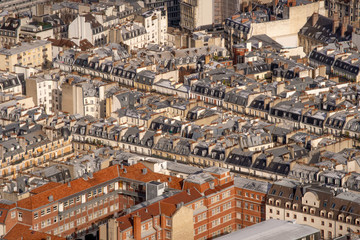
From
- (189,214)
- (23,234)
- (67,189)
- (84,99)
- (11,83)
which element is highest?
(11,83)

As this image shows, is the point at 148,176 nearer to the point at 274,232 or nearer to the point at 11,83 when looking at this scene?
the point at 274,232

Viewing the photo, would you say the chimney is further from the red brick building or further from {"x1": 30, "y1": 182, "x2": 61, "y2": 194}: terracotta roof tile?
the red brick building

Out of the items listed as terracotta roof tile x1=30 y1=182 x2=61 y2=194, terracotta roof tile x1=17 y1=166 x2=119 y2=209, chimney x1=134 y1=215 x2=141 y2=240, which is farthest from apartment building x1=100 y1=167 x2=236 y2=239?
terracotta roof tile x1=30 y1=182 x2=61 y2=194

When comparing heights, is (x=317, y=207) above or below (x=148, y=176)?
below

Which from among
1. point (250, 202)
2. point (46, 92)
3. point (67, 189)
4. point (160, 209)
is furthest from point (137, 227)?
point (46, 92)

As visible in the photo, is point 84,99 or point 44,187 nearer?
point 44,187


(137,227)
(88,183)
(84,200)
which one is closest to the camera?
(137,227)

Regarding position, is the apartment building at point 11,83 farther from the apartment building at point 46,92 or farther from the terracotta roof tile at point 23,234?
the terracotta roof tile at point 23,234

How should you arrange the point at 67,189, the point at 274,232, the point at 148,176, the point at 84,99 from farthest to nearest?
the point at 84,99
the point at 148,176
the point at 67,189
the point at 274,232

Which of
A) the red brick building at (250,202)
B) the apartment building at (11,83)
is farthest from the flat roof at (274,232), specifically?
the apartment building at (11,83)

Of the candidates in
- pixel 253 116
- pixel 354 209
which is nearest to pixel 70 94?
pixel 253 116
